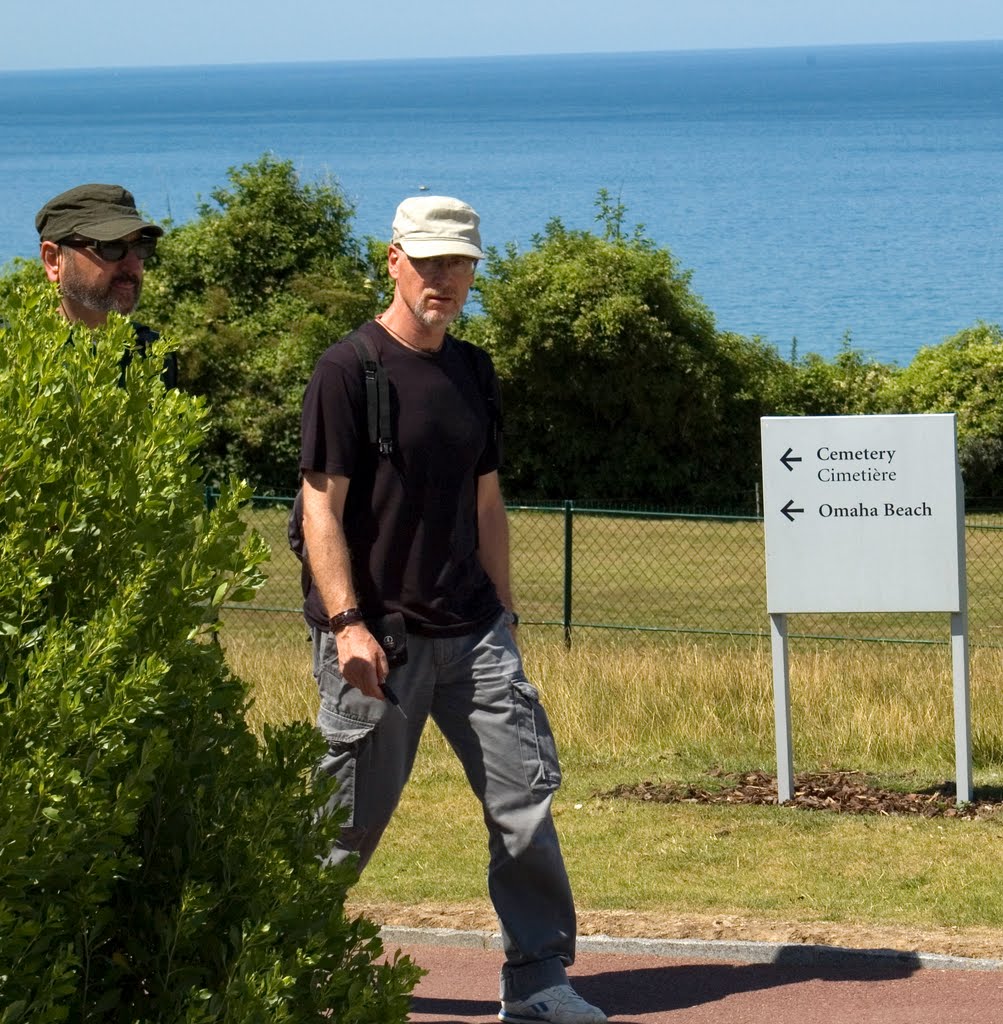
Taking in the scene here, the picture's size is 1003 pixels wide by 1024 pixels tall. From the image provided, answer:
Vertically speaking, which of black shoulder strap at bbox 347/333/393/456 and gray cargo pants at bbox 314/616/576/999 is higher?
black shoulder strap at bbox 347/333/393/456

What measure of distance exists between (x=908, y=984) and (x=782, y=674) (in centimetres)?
261

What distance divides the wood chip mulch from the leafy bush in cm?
454

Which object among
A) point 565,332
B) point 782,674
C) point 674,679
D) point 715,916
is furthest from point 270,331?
point 715,916

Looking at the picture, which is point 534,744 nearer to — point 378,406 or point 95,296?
point 378,406

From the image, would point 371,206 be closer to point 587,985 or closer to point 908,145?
point 908,145

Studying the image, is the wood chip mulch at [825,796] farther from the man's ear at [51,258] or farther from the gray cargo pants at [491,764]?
the man's ear at [51,258]

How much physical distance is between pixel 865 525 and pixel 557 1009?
332cm

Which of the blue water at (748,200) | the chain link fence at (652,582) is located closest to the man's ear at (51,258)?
the chain link fence at (652,582)

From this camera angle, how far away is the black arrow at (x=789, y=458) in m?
7.78

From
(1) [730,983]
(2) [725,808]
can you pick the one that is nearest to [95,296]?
(1) [730,983]

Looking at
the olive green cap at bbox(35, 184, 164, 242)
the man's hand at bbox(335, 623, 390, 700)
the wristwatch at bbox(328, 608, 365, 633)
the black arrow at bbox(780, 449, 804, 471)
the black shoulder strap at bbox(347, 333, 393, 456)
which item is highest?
the olive green cap at bbox(35, 184, 164, 242)

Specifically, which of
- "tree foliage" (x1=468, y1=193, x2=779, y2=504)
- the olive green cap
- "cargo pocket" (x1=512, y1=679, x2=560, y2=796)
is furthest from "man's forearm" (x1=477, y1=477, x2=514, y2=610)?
"tree foliage" (x1=468, y1=193, x2=779, y2=504)

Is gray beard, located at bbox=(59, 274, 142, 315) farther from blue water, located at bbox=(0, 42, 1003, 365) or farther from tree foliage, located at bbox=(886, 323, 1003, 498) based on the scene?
blue water, located at bbox=(0, 42, 1003, 365)

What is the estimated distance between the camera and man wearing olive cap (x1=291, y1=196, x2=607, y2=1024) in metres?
4.84
